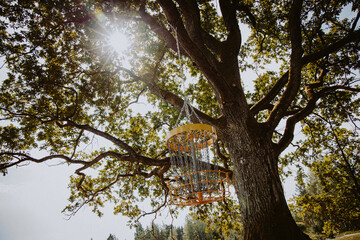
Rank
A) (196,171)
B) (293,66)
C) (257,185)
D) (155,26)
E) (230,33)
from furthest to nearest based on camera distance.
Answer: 1. (230,33)
2. (155,26)
3. (293,66)
4. (257,185)
5. (196,171)

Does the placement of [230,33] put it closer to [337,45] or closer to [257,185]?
[337,45]

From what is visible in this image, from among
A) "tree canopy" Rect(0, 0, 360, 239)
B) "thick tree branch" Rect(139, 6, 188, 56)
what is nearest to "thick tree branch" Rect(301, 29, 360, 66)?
"tree canopy" Rect(0, 0, 360, 239)

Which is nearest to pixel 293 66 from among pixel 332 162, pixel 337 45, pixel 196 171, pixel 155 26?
pixel 337 45

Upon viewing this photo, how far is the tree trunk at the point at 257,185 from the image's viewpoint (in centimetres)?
347

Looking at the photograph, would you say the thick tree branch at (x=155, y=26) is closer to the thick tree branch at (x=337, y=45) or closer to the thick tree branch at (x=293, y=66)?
the thick tree branch at (x=293, y=66)

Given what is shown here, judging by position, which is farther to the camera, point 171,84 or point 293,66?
point 171,84

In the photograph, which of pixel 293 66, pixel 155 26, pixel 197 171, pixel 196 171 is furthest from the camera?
pixel 155 26

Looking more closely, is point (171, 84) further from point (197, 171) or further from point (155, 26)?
point (197, 171)

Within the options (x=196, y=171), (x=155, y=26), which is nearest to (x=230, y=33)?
(x=155, y=26)

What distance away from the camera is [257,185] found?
383 cm

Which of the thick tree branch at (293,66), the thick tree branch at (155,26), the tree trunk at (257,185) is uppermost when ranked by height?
the thick tree branch at (155,26)

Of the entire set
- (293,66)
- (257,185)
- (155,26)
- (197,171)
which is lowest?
(257,185)

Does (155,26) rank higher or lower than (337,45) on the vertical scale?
higher

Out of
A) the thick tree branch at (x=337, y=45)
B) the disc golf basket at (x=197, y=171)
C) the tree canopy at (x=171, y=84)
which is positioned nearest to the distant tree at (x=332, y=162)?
the tree canopy at (x=171, y=84)
